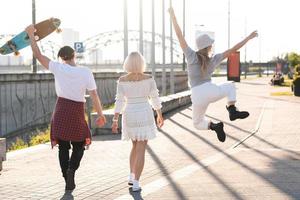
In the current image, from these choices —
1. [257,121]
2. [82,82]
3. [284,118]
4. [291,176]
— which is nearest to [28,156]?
[82,82]

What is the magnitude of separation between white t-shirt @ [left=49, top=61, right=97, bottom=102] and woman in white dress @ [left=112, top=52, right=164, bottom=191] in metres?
0.40

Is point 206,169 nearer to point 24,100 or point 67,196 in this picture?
point 67,196

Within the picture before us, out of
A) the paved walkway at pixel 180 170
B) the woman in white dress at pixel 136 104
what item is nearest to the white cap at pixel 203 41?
the woman in white dress at pixel 136 104

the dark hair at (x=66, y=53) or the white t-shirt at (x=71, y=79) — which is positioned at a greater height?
the dark hair at (x=66, y=53)

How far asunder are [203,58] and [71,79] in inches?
65.6

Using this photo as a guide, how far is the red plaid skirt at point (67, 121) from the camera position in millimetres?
6930

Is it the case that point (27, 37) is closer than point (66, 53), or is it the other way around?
point (66, 53)

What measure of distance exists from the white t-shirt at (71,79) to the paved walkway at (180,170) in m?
1.22

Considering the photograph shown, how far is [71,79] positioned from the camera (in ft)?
22.3

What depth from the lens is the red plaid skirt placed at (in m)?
6.93

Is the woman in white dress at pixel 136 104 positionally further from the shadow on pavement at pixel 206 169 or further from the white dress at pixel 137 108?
the shadow on pavement at pixel 206 169

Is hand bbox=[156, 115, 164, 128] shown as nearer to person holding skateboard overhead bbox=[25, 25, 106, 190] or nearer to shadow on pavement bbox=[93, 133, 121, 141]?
person holding skateboard overhead bbox=[25, 25, 106, 190]

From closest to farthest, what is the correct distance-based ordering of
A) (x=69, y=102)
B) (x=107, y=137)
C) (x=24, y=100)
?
(x=69, y=102)
(x=107, y=137)
(x=24, y=100)

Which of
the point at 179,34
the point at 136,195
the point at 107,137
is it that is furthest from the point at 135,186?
the point at 107,137
